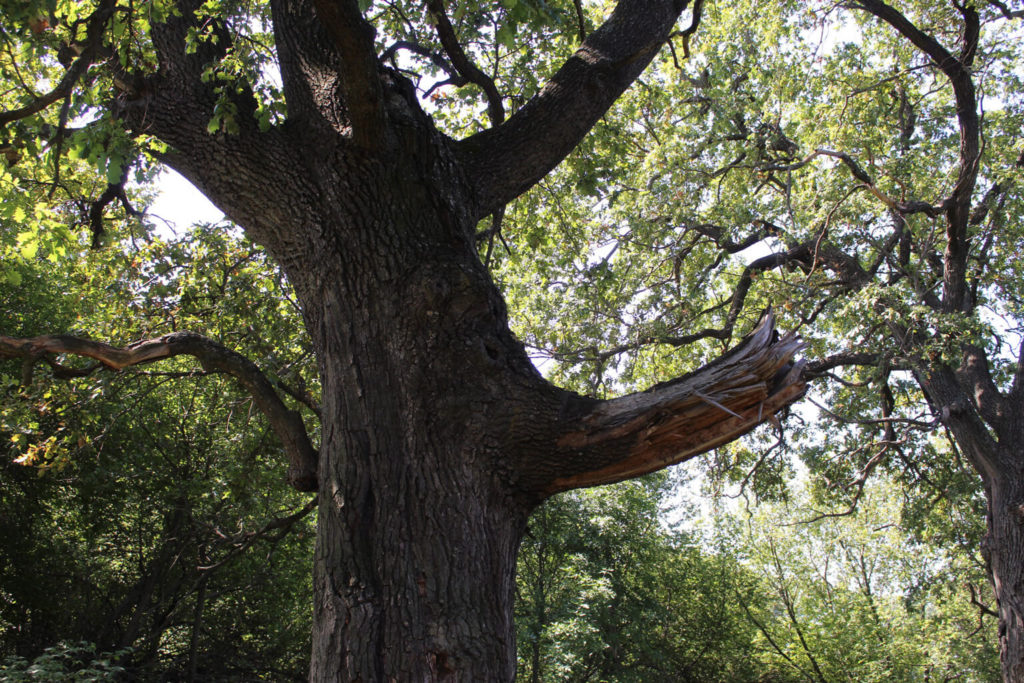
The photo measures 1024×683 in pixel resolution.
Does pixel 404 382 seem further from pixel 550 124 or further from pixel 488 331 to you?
pixel 550 124

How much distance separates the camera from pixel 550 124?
3.93 metres

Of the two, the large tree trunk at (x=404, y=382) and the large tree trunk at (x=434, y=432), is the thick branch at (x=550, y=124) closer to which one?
the large tree trunk at (x=404, y=382)

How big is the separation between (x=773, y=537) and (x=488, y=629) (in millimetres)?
21145

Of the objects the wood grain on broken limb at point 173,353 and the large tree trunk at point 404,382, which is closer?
the large tree trunk at point 404,382

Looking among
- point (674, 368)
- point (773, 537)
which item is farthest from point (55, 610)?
point (773, 537)

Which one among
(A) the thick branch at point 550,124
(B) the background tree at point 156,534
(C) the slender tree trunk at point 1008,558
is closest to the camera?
(A) the thick branch at point 550,124

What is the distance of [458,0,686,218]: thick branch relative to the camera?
152 inches

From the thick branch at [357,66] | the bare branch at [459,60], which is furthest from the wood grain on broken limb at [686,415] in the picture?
the bare branch at [459,60]

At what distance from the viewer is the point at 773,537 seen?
2197 cm

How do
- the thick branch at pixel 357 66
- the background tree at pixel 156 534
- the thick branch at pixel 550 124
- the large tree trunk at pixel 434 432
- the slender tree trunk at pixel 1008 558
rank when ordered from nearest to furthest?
the large tree trunk at pixel 434 432
the thick branch at pixel 357 66
the thick branch at pixel 550 124
the slender tree trunk at pixel 1008 558
the background tree at pixel 156 534

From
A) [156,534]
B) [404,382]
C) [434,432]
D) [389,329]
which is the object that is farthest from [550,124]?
[156,534]

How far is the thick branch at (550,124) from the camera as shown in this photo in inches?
152

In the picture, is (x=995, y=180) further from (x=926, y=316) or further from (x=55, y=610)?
(x=55, y=610)

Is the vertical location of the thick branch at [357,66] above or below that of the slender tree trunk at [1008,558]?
above
